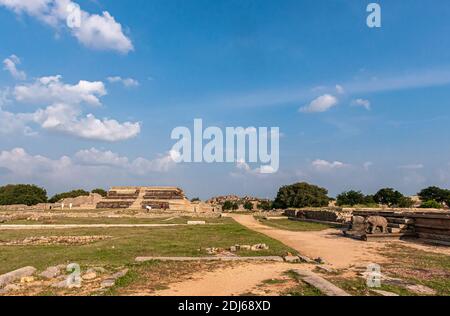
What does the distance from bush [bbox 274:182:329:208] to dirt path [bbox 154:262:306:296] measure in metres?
53.4

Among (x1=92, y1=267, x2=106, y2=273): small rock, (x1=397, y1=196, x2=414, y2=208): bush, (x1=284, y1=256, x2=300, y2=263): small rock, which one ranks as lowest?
(x1=284, y1=256, x2=300, y2=263): small rock

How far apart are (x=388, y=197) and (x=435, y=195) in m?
7.96

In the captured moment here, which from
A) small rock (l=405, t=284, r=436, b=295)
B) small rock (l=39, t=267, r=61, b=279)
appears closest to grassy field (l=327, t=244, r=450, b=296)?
small rock (l=405, t=284, r=436, b=295)

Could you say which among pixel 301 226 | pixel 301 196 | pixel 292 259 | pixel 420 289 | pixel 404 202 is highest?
pixel 301 196

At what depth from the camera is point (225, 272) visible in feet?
27.6

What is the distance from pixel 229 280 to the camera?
24.5 ft

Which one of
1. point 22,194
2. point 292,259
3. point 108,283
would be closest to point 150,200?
point 22,194

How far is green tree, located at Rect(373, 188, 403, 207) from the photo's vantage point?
65.9 meters

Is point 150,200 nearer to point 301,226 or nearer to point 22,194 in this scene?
point 22,194

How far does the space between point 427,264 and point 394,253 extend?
2.49 metres

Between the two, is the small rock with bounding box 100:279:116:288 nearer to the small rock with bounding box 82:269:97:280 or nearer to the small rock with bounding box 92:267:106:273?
the small rock with bounding box 82:269:97:280

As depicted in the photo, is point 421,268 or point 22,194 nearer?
point 421,268
